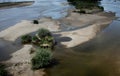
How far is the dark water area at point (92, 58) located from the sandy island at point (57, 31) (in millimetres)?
2202

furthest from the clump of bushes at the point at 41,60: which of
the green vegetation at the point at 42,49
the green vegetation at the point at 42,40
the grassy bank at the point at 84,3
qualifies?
the grassy bank at the point at 84,3

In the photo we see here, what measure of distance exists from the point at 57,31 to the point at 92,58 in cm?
1822

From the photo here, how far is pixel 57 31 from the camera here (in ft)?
175

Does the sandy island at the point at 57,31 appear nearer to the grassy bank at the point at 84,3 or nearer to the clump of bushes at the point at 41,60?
the clump of bushes at the point at 41,60

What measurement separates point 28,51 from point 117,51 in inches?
610

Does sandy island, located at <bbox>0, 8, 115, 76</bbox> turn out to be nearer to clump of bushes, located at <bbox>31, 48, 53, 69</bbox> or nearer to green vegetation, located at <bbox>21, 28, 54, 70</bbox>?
clump of bushes, located at <bbox>31, 48, 53, 69</bbox>

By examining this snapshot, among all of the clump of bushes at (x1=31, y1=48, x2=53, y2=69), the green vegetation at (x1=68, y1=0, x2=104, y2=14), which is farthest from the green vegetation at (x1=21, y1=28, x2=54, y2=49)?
the green vegetation at (x1=68, y1=0, x2=104, y2=14)

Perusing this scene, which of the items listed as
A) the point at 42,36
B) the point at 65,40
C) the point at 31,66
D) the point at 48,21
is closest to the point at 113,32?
the point at 65,40

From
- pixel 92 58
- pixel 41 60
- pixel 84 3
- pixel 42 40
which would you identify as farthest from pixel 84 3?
pixel 41 60

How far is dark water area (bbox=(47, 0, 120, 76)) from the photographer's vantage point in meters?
32.0

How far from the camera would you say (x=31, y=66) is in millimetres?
33812

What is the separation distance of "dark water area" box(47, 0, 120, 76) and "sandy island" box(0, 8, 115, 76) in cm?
220

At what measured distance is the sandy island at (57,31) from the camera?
34269 mm

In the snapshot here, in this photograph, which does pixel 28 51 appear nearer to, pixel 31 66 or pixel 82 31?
pixel 31 66
